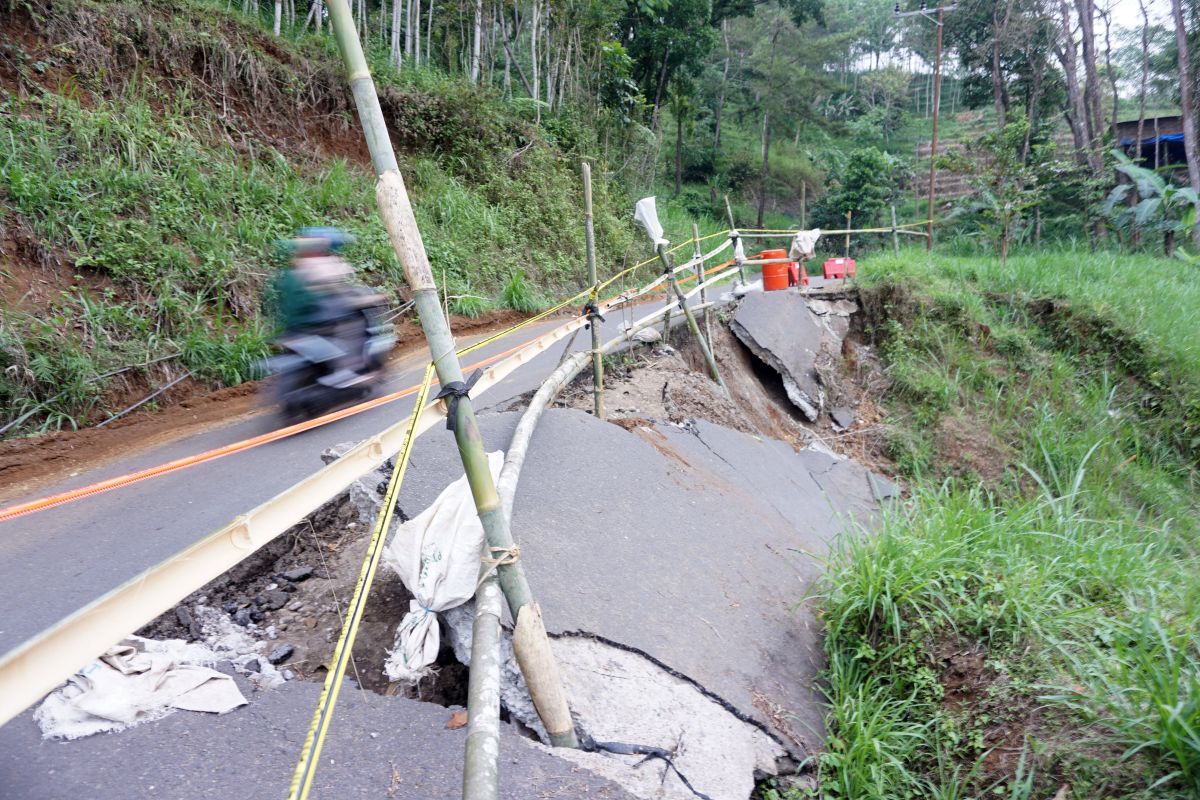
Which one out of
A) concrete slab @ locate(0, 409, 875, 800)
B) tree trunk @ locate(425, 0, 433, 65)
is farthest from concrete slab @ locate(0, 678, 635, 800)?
tree trunk @ locate(425, 0, 433, 65)

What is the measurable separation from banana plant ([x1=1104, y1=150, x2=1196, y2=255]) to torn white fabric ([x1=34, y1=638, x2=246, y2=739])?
58.1 feet

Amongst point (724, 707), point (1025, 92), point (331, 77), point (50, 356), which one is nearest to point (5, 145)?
point (50, 356)

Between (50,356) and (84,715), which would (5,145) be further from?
(84,715)

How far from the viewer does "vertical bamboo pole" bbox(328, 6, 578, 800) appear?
7.04 feet

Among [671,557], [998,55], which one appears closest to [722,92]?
[998,55]

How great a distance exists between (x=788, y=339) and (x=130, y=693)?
26.9 feet

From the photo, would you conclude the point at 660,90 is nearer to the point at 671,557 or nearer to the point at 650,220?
the point at 650,220

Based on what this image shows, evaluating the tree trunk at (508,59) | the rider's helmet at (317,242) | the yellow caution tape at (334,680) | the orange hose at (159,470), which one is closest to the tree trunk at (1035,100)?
the tree trunk at (508,59)

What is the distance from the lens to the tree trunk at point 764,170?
30817 mm

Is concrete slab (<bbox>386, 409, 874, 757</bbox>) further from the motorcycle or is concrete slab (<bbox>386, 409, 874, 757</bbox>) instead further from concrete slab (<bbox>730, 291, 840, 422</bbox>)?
concrete slab (<bbox>730, 291, 840, 422</bbox>)

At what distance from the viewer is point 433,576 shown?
9.41 feet

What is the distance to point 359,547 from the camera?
3.57 m

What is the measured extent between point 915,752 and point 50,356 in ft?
21.8

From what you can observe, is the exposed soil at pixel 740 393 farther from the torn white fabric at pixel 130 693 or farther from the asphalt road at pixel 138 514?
the torn white fabric at pixel 130 693
